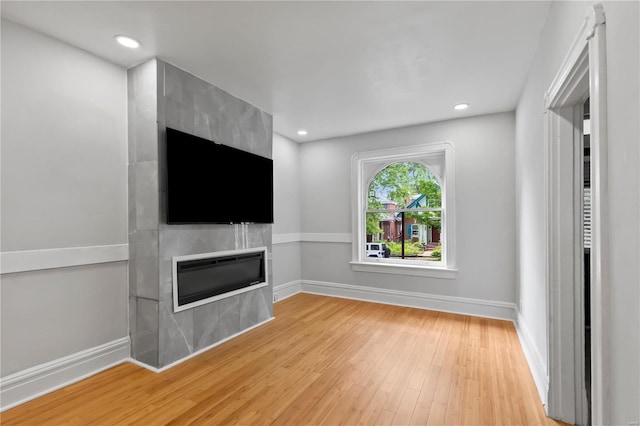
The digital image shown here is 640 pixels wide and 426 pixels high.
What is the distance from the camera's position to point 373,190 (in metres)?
4.84

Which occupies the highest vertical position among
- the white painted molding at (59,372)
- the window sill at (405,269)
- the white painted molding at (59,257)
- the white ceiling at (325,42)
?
the white ceiling at (325,42)

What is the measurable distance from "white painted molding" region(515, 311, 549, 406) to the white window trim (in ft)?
3.76

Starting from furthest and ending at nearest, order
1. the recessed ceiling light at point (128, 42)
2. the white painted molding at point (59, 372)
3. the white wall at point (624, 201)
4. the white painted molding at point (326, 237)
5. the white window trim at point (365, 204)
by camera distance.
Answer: the white painted molding at point (326, 237), the white window trim at point (365, 204), the recessed ceiling light at point (128, 42), the white painted molding at point (59, 372), the white wall at point (624, 201)

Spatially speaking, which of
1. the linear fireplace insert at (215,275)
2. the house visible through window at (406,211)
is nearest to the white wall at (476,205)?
the house visible through window at (406,211)

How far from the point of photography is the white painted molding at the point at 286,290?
15.3 feet

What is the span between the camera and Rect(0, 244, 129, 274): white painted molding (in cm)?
208

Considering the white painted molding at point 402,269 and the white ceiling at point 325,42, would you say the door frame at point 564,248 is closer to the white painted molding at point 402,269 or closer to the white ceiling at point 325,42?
the white ceiling at point 325,42

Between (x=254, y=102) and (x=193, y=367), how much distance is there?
2782 millimetres

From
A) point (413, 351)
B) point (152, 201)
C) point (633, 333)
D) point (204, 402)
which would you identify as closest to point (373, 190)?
point (413, 351)

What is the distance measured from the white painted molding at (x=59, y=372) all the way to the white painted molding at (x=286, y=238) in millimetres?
2322

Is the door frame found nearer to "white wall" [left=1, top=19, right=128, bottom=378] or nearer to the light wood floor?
the light wood floor

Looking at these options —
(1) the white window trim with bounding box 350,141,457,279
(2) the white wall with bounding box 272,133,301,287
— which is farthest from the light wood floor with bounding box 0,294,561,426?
(2) the white wall with bounding box 272,133,301,287

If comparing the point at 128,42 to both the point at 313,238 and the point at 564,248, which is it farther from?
the point at 313,238

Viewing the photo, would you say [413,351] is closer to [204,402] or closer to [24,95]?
[204,402]
